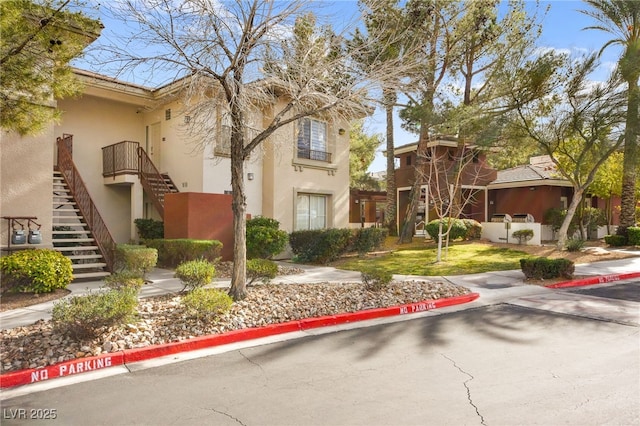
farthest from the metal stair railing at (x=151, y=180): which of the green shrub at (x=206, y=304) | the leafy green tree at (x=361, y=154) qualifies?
the leafy green tree at (x=361, y=154)

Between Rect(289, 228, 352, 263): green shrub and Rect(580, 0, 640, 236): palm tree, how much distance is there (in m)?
12.5

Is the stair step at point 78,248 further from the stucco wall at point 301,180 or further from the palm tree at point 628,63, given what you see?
the palm tree at point 628,63

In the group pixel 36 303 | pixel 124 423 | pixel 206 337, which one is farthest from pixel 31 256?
pixel 124 423

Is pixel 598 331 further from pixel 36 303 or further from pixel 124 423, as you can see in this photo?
pixel 36 303

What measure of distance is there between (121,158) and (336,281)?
408 inches

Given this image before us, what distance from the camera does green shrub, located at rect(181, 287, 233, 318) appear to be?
6.30 meters

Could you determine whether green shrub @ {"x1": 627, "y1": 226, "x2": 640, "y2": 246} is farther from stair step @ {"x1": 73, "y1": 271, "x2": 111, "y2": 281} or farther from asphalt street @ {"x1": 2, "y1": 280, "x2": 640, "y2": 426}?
stair step @ {"x1": 73, "y1": 271, "x2": 111, "y2": 281}

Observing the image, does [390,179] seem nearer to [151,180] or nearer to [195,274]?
[151,180]

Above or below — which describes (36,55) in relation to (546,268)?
above

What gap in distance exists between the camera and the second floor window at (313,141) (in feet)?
58.6

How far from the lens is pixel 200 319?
6.39 metres

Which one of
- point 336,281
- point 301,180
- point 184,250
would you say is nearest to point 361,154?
point 301,180

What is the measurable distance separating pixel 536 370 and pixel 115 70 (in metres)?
7.95

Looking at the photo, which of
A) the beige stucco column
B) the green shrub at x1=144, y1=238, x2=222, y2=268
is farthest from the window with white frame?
the beige stucco column
